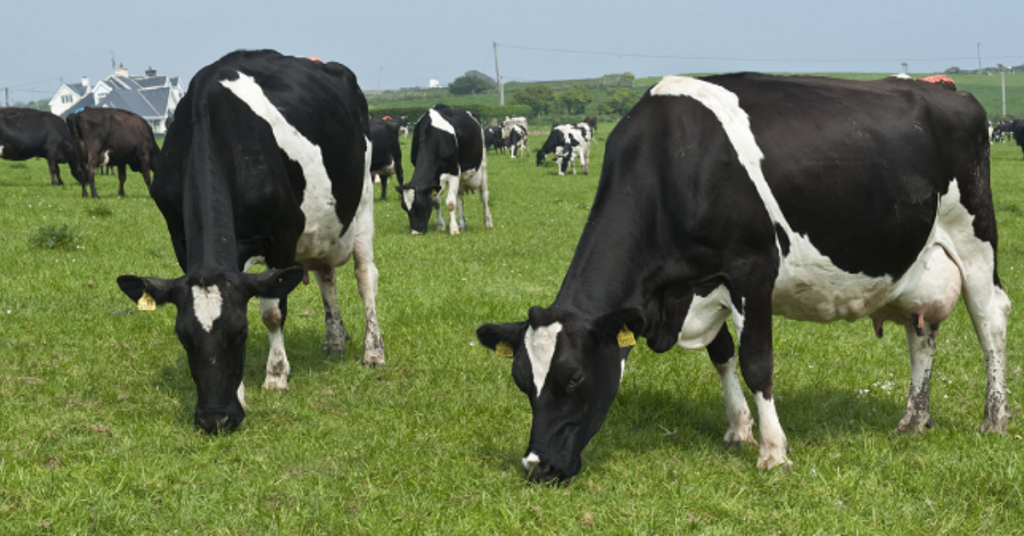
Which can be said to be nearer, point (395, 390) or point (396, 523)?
point (396, 523)

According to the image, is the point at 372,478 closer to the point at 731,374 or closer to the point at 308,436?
the point at 308,436

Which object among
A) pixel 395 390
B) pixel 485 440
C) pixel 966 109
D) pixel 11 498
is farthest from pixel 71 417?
pixel 966 109

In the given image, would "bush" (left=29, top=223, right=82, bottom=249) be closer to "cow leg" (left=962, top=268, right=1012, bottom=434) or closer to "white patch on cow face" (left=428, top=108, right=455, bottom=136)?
"white patch on cow face" (left=428, top=108, right=455, bottom=136)

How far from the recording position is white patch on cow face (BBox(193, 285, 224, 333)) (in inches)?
228

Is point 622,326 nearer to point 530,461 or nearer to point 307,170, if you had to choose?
point 530,461

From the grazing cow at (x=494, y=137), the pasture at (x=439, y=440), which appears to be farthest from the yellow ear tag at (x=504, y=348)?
the grazing cow at (x=494, y=137)

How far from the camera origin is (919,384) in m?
6.39

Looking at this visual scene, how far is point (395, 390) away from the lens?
7.29 meters

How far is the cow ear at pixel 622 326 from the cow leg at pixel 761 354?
649mm

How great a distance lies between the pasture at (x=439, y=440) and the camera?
471 cm

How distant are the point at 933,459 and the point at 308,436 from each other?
3858 millimetres

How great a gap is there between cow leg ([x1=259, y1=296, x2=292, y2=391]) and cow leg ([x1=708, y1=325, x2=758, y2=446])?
3342 millimetres

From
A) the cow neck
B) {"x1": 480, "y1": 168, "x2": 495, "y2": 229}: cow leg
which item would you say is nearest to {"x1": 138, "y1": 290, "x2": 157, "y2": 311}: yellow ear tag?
the cow neck

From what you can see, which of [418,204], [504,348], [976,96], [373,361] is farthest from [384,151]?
[976,96]
